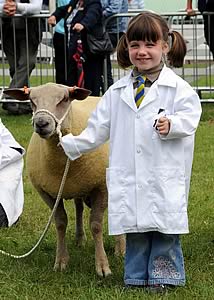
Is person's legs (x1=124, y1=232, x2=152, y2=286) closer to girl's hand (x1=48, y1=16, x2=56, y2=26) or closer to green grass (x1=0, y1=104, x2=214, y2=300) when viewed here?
green grass (x1=0, y1=104, x2=214, y2=300)

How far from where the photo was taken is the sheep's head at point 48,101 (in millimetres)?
5109

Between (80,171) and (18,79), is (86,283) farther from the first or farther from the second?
(18,79)

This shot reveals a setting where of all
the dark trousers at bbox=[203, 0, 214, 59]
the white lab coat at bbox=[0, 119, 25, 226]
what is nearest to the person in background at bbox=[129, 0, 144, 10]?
the dark trousers at bbox=[203, 0, 214, 59]

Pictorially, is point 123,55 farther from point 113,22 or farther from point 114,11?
point 114,11

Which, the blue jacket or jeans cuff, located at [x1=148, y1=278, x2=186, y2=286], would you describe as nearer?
jeans cuff, located at [x1=148, y1=278, x2=186, y2=286]

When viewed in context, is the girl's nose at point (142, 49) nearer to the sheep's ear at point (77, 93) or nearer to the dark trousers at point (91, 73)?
the sheep's ear at point (77, 93)

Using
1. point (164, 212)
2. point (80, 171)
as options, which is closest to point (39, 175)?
point (80, 171)

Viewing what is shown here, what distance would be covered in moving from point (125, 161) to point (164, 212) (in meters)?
0.37

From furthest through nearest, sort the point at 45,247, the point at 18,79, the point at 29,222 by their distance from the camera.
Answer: the point at 18,79 < the point at 29,222 < the point at 45,247

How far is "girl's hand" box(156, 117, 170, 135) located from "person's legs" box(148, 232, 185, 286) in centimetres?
66

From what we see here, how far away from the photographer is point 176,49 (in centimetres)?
514

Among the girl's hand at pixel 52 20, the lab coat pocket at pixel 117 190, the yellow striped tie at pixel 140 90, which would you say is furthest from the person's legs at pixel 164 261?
the girl's hand at pixel 52 20

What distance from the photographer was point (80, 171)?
5.60 meters

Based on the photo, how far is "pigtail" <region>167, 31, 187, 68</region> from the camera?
5125mm
